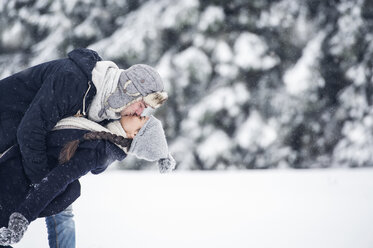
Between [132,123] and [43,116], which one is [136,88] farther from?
[43,116]

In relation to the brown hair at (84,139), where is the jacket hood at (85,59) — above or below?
above

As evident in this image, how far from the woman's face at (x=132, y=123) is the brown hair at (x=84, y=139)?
2.8 inches

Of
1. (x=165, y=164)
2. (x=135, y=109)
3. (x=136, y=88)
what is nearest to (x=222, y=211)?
(x=165, y=164)

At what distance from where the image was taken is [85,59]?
197 centimetres

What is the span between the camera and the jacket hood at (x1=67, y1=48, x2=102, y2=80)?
1.92 metres

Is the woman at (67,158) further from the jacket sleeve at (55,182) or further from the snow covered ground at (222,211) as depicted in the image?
the snow covered ground at (222,211)

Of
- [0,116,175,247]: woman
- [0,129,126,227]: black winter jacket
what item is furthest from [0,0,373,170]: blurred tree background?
[0,129,126,227]: black winter jacket

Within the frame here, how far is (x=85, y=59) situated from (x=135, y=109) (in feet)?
1.21

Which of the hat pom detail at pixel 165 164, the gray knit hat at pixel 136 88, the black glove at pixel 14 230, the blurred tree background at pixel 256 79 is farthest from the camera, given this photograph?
the blurred tree background at pixel 256 79

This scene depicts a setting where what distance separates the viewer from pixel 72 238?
87.7 inches

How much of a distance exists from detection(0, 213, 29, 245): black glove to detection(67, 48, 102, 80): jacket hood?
2.40 ft

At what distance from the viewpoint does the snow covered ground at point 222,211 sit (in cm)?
310

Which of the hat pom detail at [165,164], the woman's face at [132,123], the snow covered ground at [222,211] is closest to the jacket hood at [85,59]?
the woman's face at [132,123]

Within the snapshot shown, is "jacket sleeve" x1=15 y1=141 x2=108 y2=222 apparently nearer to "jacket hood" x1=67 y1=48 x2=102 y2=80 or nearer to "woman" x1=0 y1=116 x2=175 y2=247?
"woman" x1=0 y1=116 x2=175 y2=247
